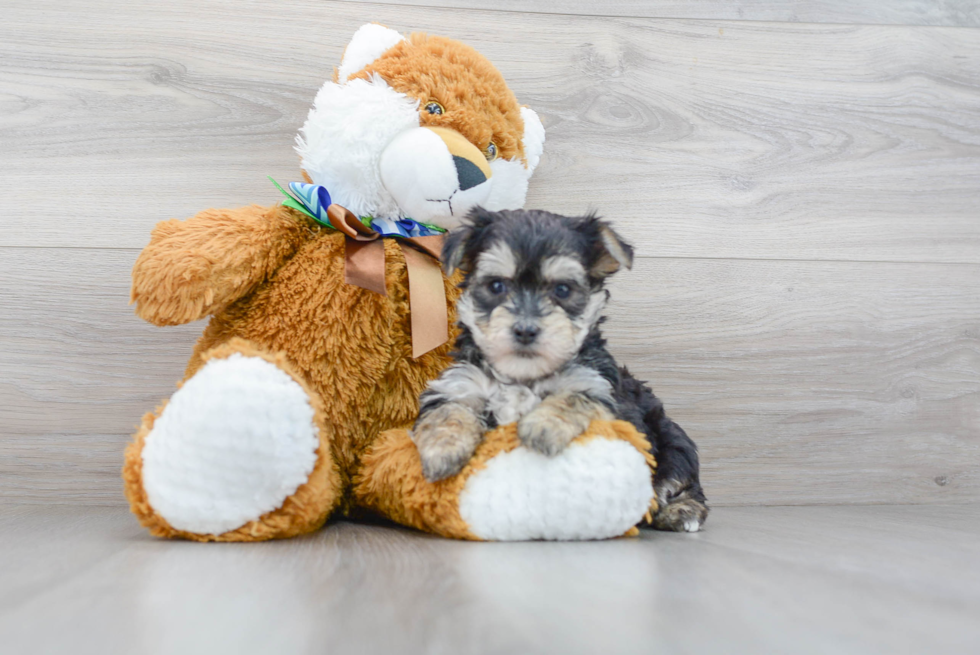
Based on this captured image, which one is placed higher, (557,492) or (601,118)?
(601,118)

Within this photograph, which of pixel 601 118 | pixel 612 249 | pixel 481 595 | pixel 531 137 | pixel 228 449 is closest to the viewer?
pixel 481 595

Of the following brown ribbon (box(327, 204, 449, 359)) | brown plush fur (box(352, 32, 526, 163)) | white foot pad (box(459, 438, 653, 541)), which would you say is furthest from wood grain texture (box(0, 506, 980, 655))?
brown plush fur (box(352, 32, 526, 163))

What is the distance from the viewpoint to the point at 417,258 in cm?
150

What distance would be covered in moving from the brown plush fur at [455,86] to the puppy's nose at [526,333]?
0.48 metres

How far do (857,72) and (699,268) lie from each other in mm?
780

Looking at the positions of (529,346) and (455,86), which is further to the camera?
(455,86)

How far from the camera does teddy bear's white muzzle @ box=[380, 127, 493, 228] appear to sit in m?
1.40

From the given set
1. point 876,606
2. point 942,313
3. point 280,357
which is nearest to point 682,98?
point 942,313

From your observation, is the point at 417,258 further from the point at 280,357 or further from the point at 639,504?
the point at 639,504

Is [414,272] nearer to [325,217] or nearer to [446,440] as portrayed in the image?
[325,217]

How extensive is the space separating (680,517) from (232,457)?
92 cm

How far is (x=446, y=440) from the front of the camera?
1244mm

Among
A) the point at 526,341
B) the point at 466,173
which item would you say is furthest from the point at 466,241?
the point at 526,341

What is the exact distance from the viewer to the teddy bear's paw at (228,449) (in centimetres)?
120
